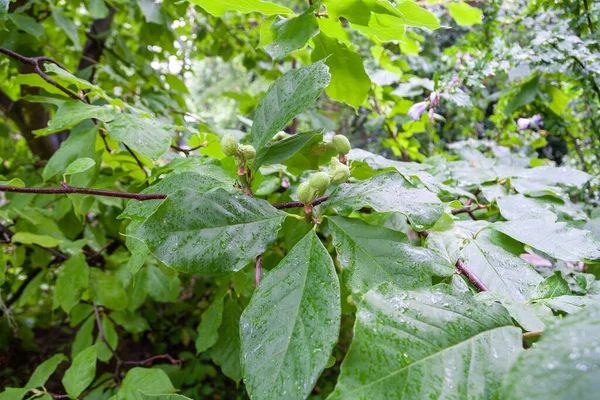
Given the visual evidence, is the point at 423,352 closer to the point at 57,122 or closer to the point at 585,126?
the point at 57,122

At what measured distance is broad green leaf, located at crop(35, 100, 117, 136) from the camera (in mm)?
582

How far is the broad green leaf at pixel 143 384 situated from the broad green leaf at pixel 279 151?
455 mm

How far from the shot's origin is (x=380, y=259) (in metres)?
0.38

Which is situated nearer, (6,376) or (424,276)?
(424,276)

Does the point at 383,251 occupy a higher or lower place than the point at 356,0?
lower

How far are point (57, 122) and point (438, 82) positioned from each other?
907 mm

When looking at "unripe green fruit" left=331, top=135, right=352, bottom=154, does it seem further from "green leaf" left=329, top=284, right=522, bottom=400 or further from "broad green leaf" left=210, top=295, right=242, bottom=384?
"broad green leaf" left=210, top=295, right=242, bottom=384

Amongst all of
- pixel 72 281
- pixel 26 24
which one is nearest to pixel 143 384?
pixel 72 281

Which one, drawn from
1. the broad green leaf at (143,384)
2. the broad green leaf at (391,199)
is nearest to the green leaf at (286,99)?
the broad green leaf at (391,199)

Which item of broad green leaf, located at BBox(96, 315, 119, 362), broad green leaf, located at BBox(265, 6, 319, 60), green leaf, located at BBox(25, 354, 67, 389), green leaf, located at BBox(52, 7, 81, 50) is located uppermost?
broad green leaf, located at BBox(265, 6, 319, 60)

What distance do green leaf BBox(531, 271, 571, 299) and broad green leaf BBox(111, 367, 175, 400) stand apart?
0.58m

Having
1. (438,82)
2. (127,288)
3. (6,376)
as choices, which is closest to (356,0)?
(438,82)

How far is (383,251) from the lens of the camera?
15.2 inches

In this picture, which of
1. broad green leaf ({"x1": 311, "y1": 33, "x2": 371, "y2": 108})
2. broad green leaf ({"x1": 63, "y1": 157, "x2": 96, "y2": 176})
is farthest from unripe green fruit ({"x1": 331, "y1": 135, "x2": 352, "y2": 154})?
broad green leaf ({"x1": 63, "y1": 157, "x2": 96, "y2": 176})
